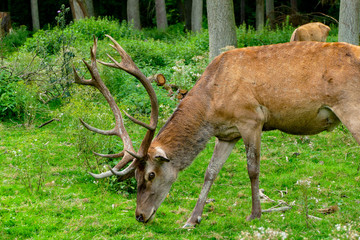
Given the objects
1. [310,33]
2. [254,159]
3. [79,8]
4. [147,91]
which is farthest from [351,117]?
[79,8]

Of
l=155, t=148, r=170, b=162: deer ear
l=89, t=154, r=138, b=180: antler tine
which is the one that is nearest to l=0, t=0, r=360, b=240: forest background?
l=89, t=154, r=138, b=180: antler tine

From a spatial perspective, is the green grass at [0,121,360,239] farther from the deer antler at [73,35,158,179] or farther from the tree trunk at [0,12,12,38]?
the tree trunk at [0,12,12,38]

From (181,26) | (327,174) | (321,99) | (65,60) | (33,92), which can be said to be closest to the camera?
(321,99)

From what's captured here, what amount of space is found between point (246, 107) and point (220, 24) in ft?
26.5

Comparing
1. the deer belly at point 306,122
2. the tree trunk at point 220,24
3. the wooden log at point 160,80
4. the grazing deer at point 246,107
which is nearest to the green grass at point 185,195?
the grazing deer at point 246,107

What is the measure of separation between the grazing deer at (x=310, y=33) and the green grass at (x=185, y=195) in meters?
5.00

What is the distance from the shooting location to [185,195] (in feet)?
23.7

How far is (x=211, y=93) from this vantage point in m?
6.11

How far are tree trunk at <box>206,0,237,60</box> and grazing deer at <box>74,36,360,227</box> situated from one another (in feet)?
24.2

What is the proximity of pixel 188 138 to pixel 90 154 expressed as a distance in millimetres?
2412

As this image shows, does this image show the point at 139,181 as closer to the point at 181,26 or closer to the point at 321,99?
the point at 321,99

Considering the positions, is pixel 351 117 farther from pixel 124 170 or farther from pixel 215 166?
pixel 124 170

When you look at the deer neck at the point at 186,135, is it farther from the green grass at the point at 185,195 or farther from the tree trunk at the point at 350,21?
the tree trunk at the point at 350,21

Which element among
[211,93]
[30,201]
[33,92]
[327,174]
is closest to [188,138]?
[211,93]
